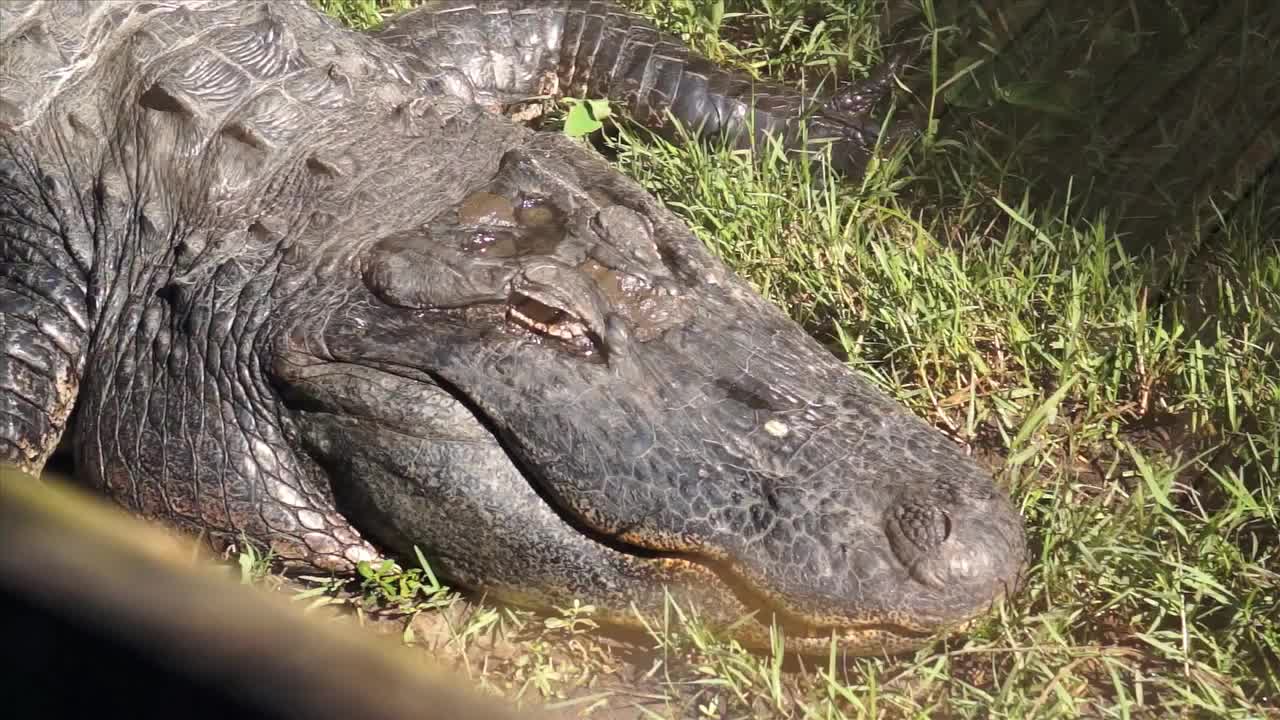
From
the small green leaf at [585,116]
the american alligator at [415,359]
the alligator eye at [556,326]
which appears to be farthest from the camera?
the small green leaf at [585,116]

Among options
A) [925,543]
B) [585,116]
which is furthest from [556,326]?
[585,116]

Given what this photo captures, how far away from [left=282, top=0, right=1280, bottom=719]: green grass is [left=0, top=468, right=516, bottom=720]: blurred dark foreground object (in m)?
1.81

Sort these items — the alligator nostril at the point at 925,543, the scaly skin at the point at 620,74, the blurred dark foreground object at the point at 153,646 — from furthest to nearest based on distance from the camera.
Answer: the scaly skin at the point at 620,74 < the alligator nostril at the point at 925,543 < the blurred dark foreground object at the point at 153,646

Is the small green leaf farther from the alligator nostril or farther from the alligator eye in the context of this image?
the alligator nostril

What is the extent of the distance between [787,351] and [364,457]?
3.38ft

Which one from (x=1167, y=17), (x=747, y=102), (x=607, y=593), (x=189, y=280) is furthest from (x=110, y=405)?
(x=1167, y=17)

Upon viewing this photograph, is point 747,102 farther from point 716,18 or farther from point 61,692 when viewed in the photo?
point 61,692

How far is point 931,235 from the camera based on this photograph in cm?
375

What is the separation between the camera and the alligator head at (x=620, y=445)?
248cm

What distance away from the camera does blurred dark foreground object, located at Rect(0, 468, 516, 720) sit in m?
0.80

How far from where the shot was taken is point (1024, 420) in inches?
124

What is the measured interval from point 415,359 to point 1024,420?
1.60 meters

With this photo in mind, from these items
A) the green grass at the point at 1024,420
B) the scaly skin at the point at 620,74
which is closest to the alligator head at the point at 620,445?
the green grass at the point at 1024,420

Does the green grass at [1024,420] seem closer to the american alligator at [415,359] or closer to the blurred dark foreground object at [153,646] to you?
the american alligator at [415,359]
